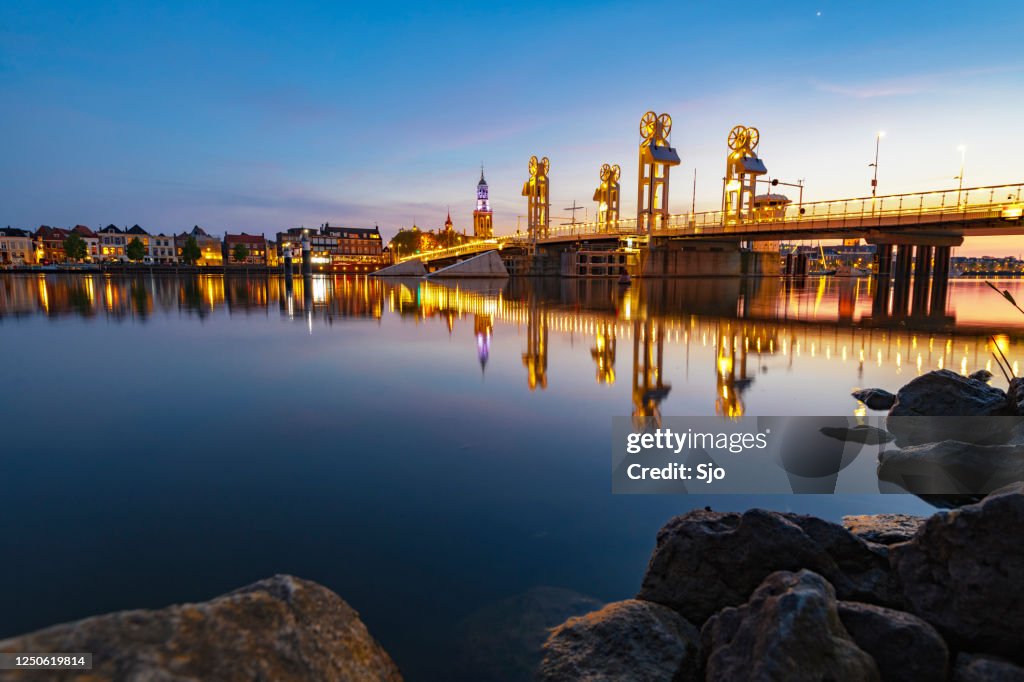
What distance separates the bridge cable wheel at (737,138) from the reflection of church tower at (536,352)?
63175mm

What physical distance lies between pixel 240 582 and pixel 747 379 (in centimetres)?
1180

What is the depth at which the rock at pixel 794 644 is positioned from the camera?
2.90 m

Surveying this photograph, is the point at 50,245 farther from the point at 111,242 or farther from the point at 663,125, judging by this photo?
the point at 663,125

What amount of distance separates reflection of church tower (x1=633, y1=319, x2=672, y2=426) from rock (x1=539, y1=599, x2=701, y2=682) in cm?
556

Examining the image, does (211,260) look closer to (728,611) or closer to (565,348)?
(565,348)

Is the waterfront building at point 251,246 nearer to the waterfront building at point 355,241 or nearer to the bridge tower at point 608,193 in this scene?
the waterfront building at point 355,241

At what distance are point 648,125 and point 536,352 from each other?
65.9 meters

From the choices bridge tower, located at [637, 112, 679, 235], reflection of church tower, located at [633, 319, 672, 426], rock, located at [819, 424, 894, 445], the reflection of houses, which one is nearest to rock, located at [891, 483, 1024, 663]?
rock, located at [819, 424, 894, 445]

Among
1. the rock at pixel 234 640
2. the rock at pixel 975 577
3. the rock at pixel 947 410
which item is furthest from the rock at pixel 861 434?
the rock at pixel 234 640

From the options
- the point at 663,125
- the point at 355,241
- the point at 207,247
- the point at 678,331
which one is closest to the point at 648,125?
the point at 663,125

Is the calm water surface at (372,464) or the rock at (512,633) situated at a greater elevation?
the calm water surface at (372,464)

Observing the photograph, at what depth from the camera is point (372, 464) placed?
7.53 meters

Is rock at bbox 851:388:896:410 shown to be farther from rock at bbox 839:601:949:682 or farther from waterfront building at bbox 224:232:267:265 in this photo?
waterfront building at bbox 224:232:267:265

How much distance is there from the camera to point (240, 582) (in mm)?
4691
